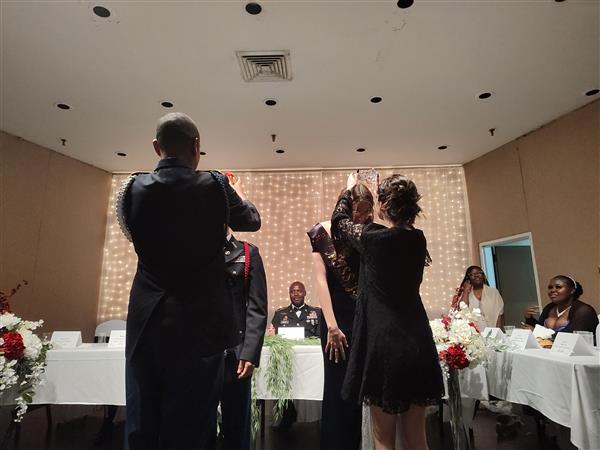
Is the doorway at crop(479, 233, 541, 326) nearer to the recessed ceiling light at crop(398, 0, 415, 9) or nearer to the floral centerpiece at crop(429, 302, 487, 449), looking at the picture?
the recessed ceiling light at crop(398, 0, 415, 9)

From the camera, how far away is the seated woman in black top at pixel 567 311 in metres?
2.99

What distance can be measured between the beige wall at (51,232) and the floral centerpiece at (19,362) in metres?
3.13

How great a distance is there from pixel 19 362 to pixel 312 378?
168 centimetres

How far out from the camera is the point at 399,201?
1426mm

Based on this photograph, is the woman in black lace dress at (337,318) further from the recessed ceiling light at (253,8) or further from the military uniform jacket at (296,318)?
the military uniform jacket at (296,318)

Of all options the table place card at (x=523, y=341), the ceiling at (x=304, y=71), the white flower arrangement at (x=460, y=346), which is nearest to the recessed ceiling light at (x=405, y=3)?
the ceiling at (x=304, y=71)

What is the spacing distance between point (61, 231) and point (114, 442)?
3785 millimetres

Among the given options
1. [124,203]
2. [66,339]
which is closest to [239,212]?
[124,203]

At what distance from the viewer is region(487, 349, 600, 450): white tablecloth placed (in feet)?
5.18

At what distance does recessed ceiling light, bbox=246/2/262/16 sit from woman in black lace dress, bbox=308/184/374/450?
2.05 m

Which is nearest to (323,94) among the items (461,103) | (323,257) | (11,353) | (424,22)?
(424,22)

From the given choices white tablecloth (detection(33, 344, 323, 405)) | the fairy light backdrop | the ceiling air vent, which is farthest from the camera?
the fairy light backdrop

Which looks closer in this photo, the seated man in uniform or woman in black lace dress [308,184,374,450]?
woman in black lace dress [308,184,374,450]

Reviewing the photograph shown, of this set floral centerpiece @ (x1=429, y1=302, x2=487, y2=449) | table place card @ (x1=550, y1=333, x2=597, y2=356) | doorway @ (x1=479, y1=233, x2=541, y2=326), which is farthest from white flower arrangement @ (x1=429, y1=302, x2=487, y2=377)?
doorway @ (x1=479, y1=233, x2=541, y2=326)
